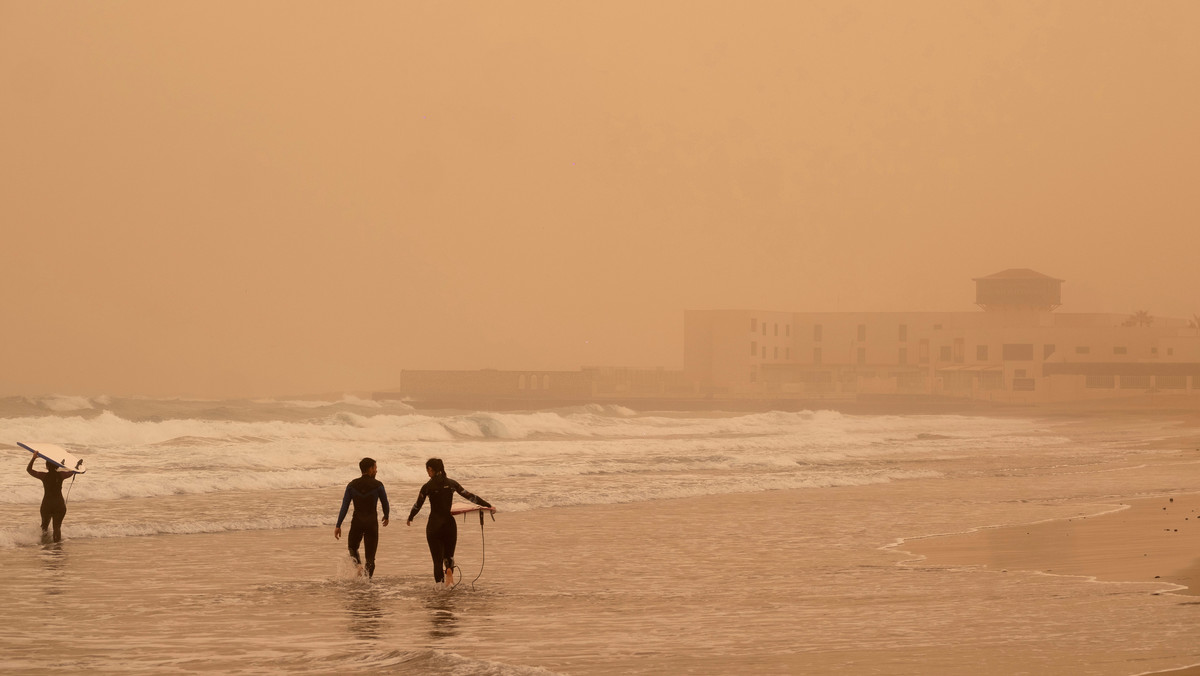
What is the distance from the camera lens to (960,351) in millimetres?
117000

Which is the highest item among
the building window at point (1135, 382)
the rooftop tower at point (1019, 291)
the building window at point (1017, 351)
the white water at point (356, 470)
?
the rooftop tower at point (1019, 291)

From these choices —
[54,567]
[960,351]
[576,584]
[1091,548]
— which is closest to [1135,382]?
[960,351]

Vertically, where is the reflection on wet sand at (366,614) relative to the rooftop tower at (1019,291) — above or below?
below

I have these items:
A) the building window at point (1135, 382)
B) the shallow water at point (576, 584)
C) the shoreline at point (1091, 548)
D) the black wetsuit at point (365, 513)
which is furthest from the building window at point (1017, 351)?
the black wetsuit at point (365, 513)

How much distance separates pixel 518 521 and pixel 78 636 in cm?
1046

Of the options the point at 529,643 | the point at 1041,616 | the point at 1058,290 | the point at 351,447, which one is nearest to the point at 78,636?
the point at 529,643

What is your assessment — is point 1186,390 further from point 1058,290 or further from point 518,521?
point 518,521

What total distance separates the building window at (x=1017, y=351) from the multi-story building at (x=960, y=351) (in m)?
0.09

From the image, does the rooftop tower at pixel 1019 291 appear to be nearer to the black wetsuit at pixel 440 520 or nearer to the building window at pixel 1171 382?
the building window at pixel 1171 382

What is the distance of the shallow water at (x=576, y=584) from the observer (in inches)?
377

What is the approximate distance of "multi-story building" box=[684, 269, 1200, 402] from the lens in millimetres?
107062

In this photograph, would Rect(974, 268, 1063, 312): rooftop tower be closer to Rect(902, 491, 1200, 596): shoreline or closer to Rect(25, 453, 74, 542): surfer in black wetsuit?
Rect(902, 491, 1200, 596): shoreline

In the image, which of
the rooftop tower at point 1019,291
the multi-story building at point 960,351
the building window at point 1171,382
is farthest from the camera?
the rooftop tower at point 1019,291

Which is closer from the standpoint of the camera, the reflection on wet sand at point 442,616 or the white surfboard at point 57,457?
the reflection on wet sand at point 442,616
